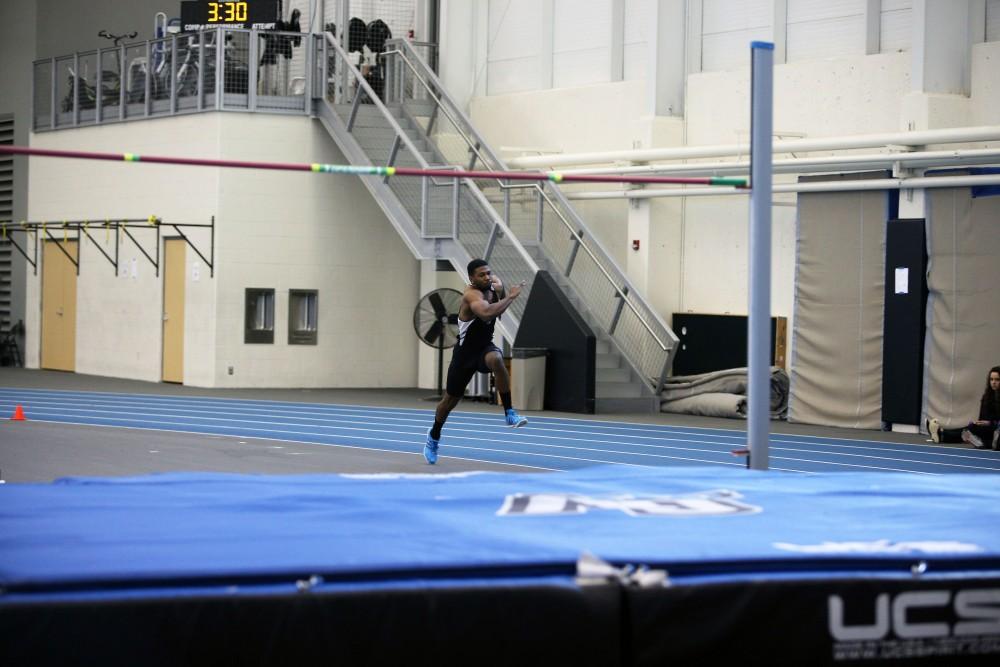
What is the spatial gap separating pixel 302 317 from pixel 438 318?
14.6 feet

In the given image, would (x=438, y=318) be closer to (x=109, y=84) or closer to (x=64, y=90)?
(x=109, y=84)

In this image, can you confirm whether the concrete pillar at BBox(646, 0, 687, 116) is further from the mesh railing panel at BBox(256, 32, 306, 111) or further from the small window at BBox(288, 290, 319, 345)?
the small window at BBox(288, 290, 319, 345)

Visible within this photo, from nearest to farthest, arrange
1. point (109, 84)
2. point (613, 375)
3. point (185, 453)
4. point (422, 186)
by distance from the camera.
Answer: point (185, 453), point (613, 375), point (422, 186), point (109, 84)

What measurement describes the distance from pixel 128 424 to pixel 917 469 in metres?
9.56

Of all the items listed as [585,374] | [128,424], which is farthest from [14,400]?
[585,374]

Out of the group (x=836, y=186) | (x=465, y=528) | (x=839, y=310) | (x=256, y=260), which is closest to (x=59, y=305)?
(x=256, y=260)

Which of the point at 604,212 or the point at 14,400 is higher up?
the point at 604,212

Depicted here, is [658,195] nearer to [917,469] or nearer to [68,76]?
[917,469]

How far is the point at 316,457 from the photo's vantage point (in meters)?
14.7

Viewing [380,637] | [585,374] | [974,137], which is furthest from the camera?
[585,374]

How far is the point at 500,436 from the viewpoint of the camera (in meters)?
17.2

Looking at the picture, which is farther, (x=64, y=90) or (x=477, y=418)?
(x=64, y=90)

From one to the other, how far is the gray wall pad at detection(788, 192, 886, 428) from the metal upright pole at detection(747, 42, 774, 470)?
35.6 ft

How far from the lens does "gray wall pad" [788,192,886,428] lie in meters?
19.6
